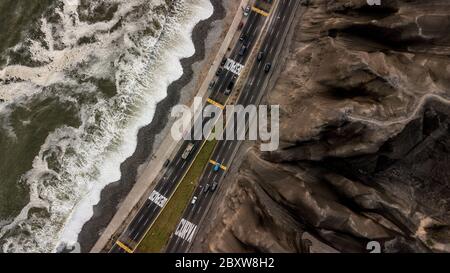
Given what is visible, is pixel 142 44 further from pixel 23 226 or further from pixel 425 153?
pixel 425 153

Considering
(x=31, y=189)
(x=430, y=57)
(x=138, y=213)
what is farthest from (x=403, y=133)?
(x=31, y=189)

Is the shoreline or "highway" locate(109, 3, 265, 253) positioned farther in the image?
the shoreline

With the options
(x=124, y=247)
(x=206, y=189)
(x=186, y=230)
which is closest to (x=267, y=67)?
(x=206, y=189)

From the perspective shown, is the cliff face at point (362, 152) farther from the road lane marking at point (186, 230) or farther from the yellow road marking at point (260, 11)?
the yellow road marking at point (260, 11)

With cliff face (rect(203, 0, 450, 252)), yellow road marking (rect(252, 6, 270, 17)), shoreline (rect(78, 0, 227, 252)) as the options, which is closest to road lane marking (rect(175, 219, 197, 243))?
cliff face (rect(203, 0, 450, 252))

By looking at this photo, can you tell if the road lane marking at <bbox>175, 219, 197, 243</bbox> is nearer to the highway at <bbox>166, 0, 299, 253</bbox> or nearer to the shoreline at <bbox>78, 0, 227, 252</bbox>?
the highway at <bbox>166, 0, 299, 253</bbox>

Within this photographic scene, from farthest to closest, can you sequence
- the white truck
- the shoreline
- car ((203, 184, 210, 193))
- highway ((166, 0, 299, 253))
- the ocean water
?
the ocean water, the white truck, the shoreline, car ((203, 184, 210, 193)), highway ((166, 0, 299, 253))

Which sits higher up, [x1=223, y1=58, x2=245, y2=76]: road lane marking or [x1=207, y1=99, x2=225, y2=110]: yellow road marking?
[x1=223, y1=58, x2=245, y2=76]: road lane marking

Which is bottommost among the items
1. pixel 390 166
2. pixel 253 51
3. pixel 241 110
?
pixel 390 166
